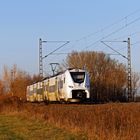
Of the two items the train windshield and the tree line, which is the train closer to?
the train windshield

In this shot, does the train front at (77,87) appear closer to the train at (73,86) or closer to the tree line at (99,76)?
the train at (73,86)

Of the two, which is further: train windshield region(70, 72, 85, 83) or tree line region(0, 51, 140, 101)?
tree line region(0, 51, 140, 101)

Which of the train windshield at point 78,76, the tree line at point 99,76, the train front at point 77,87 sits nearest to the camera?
the train front at point 77,87

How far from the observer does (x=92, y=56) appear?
270 ft

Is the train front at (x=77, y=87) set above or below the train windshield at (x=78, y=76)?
below

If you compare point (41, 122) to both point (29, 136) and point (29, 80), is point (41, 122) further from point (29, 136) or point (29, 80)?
point (29, 80)

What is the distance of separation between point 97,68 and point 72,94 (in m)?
39.8

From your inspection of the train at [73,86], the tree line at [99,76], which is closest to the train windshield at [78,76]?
the train at [73,86]

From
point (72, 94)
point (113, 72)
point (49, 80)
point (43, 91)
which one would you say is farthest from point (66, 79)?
point (113, 72)

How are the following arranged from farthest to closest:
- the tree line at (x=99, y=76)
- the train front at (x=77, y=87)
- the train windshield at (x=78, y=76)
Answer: the tree line at (x=99, y=76) < the train windshield at (x=78, y=76) < the train front at (x=77, y=87)

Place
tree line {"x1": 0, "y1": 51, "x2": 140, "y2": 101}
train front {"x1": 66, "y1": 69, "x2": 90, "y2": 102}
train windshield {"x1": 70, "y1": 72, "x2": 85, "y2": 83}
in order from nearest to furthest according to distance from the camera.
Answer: train front {"x1": 66, "y1": 69, "x2": 90, "y2": 102} → train windshield {"x1": 70, "y1": 72, "x2": 85, "y2": 83} → tree line {"x1": 0, "y1": 51, "x2": 140, "y2": 101}

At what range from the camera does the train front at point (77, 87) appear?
4119 cm

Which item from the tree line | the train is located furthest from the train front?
the tree line

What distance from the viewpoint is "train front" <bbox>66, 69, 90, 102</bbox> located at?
41188 mm
